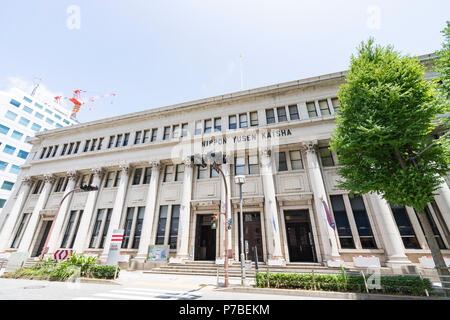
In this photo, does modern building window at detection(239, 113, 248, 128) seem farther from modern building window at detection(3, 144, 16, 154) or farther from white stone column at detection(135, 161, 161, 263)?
modern building window at detection(3, 144, 16, 154)

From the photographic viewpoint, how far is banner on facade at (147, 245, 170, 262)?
1593cm

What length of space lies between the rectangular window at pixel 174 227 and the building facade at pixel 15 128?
130ft

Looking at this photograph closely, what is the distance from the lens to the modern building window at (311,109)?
1855 centimetres

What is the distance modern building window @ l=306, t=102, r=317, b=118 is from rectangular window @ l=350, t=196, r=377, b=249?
845 cm

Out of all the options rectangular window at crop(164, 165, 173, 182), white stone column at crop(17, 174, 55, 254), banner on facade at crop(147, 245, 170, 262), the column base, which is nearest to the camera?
the column base

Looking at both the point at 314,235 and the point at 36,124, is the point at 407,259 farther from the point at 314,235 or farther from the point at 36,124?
the point at 36,124

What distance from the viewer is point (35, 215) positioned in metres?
21.7

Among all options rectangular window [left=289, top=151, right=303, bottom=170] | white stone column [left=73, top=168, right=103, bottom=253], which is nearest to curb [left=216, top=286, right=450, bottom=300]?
→ rectangular window [left=289, top=151, right=303, bottom=170]

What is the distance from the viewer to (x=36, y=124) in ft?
168

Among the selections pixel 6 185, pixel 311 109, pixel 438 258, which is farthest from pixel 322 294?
pixel 6 185

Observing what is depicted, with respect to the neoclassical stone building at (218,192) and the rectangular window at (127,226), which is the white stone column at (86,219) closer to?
the neoclassical stone building at (218,192)

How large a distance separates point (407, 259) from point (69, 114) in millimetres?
92959

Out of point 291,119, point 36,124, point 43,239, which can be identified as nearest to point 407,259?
point 291,119
